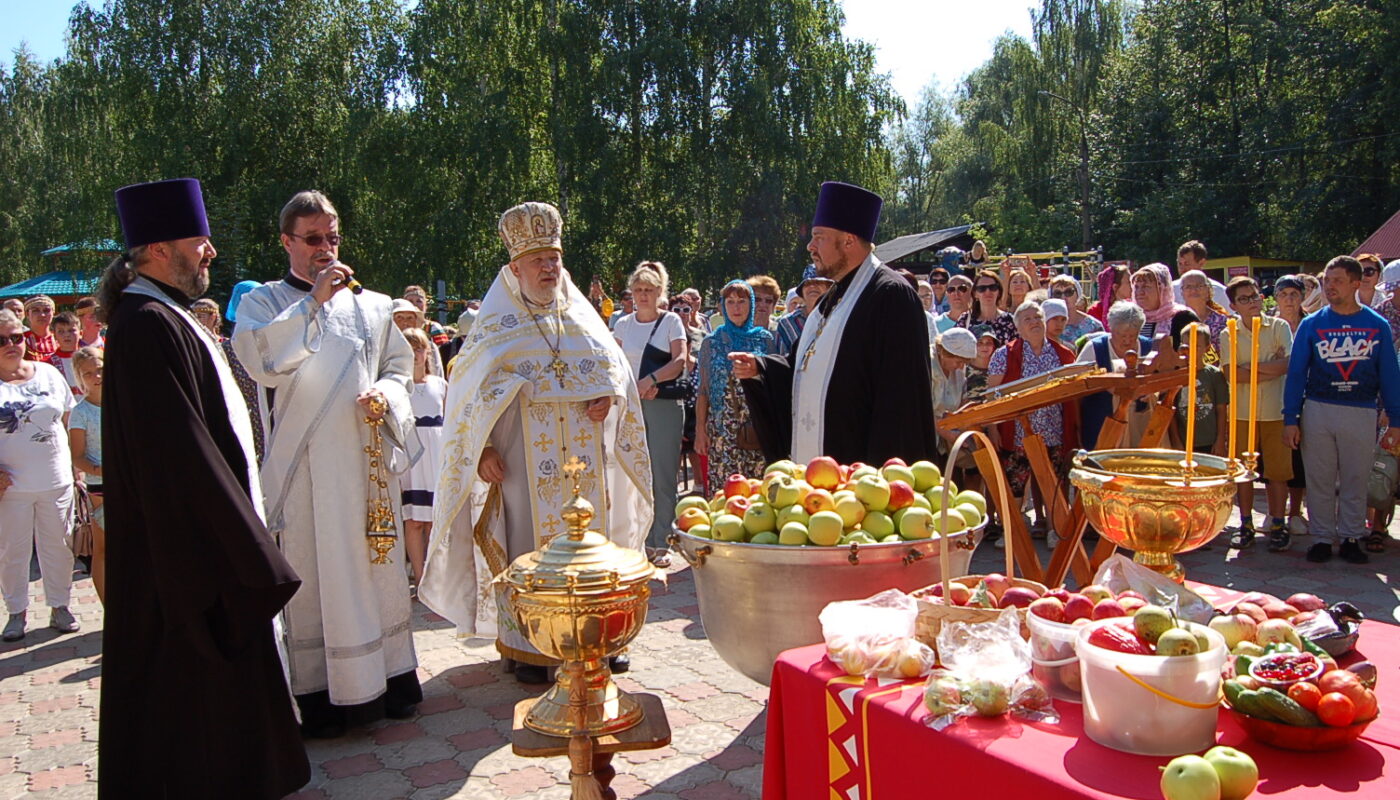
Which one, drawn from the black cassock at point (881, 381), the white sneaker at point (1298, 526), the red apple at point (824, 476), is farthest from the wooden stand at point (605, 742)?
the white sneaker at point (1298, 526)

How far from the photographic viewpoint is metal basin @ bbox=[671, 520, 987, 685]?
2.84 m

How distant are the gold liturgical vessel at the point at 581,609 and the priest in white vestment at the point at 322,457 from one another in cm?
183

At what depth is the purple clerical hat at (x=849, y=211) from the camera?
4.25m

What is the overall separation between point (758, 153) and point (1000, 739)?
24999 millimetres

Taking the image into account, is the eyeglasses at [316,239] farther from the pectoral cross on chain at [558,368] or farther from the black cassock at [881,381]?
the black cassock at [881,381]

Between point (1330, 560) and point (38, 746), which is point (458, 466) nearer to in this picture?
point (38, 746)

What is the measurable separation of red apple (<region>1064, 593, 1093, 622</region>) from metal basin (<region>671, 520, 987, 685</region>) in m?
0.54

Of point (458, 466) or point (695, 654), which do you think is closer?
point (458, 466)

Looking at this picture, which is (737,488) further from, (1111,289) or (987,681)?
(1111,289)

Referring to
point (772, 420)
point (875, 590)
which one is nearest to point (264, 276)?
point (772, 420)

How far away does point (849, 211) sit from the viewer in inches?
169

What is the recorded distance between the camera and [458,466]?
4844 millimetres

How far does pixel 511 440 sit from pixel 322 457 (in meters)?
0.99

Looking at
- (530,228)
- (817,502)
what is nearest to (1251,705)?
(817,502)
